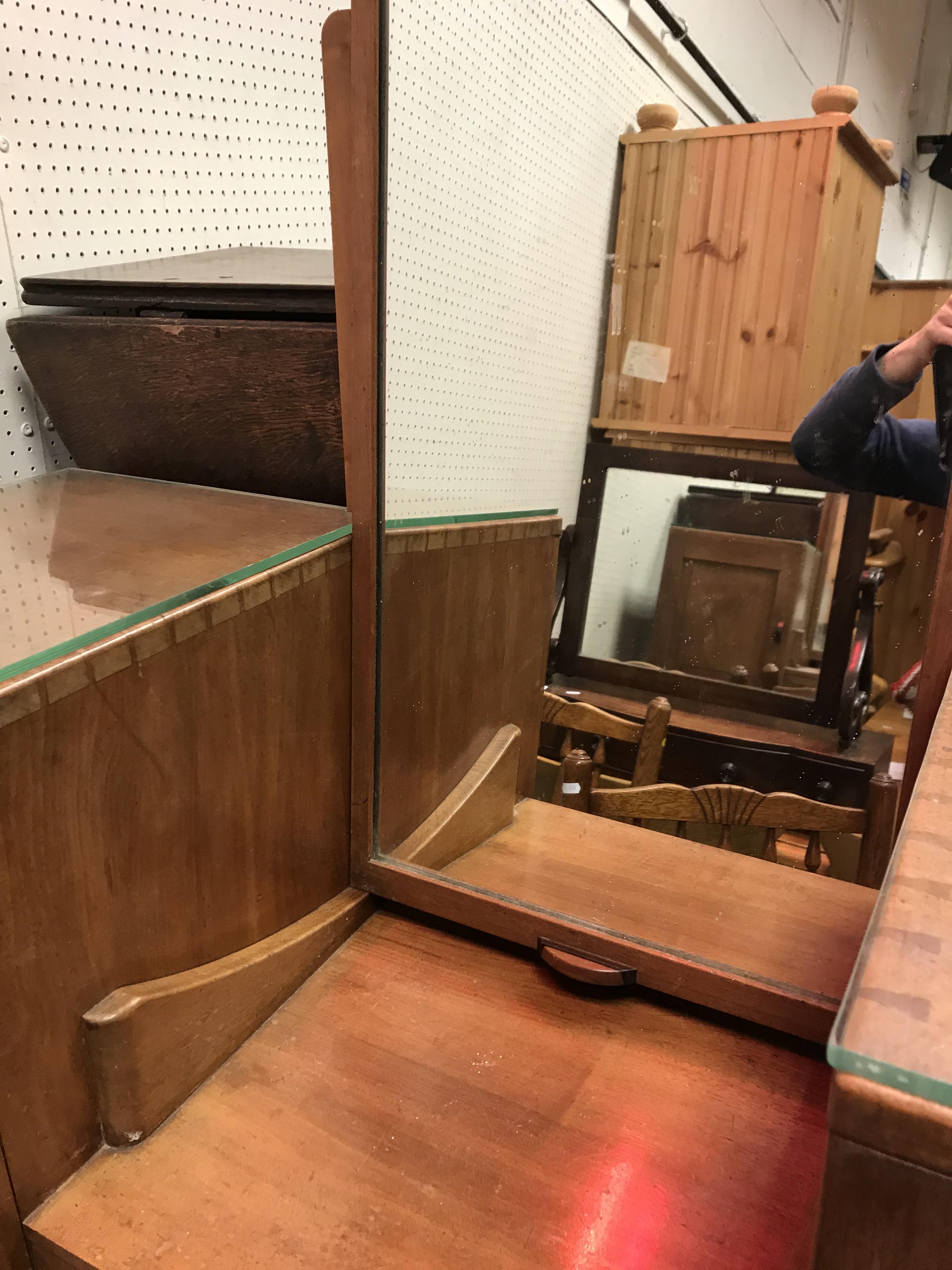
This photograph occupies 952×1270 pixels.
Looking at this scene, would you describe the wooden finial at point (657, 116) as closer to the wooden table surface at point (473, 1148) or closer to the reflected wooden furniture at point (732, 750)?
the reflected wooden furniture at point (732, 750)

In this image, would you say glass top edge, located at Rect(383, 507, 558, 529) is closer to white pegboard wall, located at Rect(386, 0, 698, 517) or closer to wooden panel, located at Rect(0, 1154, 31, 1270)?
white pegboard wall, located at Rect(386, 0, 698, 517)

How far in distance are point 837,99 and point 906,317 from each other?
1.58 ft

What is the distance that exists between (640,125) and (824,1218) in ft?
5.09

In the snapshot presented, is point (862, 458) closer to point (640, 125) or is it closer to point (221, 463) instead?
point (221, 463)

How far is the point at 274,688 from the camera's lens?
74 centimetres

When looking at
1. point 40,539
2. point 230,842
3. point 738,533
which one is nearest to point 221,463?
point 40,539

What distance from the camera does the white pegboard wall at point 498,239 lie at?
827 millimetres

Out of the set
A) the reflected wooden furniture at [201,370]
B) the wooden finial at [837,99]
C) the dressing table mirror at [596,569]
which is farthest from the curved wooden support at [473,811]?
the wooden finial at [837,99]

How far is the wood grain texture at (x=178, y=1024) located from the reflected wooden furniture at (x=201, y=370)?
0.47m

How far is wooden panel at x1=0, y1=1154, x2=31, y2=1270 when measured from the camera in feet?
1.78

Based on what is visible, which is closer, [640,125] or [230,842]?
[230,842]

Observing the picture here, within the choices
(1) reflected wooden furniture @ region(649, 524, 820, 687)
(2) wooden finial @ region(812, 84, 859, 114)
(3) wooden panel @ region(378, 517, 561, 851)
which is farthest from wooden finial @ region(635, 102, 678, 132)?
(3) wooden panel @ region(378, 517, 561, 851)

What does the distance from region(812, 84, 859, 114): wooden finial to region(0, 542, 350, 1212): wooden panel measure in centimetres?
100

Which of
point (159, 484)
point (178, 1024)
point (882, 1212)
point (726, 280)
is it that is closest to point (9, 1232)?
point (178, 1024)
